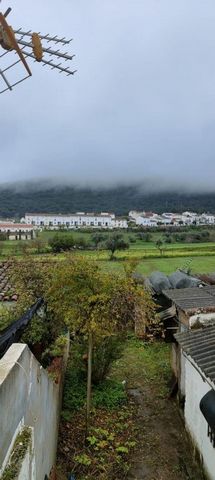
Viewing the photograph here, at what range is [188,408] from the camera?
9.56 m

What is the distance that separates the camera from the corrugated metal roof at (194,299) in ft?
32.9

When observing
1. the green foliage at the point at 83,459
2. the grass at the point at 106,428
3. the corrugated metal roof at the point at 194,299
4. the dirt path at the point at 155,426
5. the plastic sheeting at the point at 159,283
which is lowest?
the dirt path at the point at 155,426

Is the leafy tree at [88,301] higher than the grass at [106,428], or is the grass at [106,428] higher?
the leafy tree at [88,301]

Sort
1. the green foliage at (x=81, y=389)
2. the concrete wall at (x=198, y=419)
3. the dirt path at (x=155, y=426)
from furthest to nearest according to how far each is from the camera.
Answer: the green foliage at (x=81, y=389), the dirt path at (x=155, y=426), the concrete wall at (x=198, y=419)

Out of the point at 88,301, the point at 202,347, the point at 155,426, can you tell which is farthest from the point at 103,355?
the point at 202,347

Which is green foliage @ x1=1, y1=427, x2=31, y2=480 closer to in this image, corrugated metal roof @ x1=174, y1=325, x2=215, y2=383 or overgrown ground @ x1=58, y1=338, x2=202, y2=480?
corrugated metal roof @ x1=174, y1=325, x2=215, y2=383

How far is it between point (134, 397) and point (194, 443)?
3448mm

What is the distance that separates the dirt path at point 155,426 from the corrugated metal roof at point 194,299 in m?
2.97

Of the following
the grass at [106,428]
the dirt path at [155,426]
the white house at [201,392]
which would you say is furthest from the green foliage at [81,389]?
the white house at [201,392]

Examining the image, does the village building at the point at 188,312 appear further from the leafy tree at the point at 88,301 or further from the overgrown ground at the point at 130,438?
the leafy tree at the point at 88,301

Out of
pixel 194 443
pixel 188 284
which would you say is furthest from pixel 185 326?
pixel 188 284

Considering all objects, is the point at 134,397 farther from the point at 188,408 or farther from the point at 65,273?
the point at 65,273

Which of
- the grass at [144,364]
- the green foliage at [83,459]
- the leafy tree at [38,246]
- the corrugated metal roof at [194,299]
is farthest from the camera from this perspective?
the leafy tree at [38,246]

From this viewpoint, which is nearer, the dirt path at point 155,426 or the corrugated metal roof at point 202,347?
the corrugated metal roof at point 202,347
